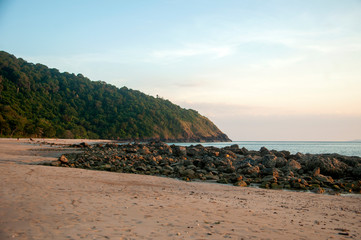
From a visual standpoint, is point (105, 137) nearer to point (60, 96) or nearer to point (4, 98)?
point (60, 96)

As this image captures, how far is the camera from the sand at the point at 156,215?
5168 mm

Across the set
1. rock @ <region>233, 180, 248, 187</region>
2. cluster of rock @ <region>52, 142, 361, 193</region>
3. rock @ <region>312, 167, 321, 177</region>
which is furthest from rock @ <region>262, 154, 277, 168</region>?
rock @ <region>233, 180, 248, 187</region>

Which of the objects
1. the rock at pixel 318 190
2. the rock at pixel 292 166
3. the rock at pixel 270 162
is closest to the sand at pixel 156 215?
the rock at pixel 318 190

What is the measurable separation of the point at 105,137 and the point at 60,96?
1115 inches

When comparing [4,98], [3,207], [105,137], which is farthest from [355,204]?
[105,137]

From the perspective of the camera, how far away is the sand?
5.17m

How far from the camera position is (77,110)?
379 ft

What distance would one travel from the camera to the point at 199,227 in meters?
5.62

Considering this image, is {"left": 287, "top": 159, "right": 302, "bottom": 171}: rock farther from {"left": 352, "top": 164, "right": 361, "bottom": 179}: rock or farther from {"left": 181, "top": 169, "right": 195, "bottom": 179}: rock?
{"left": 181, "top": 169, "right": 195, "bottom": 179}: rock

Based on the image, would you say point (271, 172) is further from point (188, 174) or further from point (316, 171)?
point (188, 174)

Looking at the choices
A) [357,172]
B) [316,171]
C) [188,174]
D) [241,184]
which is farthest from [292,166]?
[188,174]

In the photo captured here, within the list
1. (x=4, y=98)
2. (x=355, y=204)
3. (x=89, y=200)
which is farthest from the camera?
(x=4, y=98)

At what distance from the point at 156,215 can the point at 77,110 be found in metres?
118

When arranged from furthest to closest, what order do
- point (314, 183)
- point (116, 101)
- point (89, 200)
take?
point (116, 101), point (314, 183), point (89, 200)
